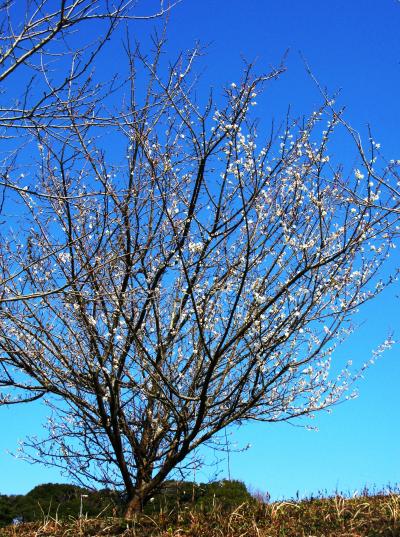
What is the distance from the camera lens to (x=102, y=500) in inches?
318

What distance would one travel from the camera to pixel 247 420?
722cm

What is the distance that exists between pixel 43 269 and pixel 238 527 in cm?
364

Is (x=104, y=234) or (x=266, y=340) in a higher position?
(x=104, y=234)

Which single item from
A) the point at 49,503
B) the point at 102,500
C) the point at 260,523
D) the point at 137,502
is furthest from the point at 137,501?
the point at 49,503

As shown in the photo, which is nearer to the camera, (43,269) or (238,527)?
(238,527)

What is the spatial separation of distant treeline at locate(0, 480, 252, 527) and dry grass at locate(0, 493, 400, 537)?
24 centimetres

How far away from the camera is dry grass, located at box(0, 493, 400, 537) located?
5.86 m

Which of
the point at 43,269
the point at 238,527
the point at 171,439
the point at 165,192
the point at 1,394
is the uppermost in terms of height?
the point at 165,192

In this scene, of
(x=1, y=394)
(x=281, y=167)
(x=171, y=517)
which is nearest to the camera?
(x=171, y=517)

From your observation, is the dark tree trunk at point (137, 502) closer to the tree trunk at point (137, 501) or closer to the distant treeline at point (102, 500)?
the tree trunk at point (137, 501)

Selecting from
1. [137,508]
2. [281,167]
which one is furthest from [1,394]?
[281,167]

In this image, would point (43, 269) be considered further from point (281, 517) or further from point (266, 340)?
point (281, 517)

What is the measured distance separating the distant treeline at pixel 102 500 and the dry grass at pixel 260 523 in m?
0.24

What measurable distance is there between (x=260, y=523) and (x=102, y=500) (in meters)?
2.58
